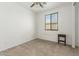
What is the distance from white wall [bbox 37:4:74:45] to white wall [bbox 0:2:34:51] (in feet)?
1.80

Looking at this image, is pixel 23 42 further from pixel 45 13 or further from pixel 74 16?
pixel 74 16

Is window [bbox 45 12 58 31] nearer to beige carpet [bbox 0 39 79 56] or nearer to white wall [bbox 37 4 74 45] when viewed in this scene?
white wall [bbox 37 4 74 45]

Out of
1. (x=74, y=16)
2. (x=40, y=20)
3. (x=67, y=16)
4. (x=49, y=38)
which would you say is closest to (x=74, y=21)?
(x=74, y=16)

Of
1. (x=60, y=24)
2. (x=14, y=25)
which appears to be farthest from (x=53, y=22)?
(x=14, y=25)

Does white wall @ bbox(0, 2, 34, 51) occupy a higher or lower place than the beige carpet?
higher

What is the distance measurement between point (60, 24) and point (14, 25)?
2.39 metres

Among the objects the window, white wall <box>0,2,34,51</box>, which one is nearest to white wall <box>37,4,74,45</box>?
the window

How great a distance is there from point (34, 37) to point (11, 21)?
2041mm

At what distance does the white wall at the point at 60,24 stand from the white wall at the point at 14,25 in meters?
0.55

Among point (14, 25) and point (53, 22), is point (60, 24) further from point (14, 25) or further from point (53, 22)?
point (14, 25)

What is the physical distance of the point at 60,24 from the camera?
4188 millimetres

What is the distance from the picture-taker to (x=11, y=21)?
11.8 ft

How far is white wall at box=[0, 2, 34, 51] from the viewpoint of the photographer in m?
3.22

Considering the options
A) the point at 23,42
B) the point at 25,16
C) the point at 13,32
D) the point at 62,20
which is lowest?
the point at 23,42
